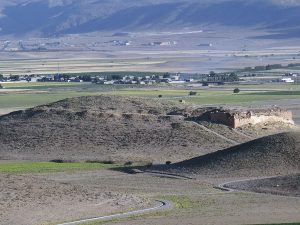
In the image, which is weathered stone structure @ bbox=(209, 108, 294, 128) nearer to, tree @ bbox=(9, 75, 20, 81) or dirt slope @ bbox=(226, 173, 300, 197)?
dirt slope @ bbox=(226, 173, 300, 197)

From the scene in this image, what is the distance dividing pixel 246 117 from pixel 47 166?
1091cm

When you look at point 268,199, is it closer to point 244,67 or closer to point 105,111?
point 105,111

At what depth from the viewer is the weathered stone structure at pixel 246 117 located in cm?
5288

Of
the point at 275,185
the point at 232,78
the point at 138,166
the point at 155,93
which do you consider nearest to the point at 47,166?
the point at 138,166

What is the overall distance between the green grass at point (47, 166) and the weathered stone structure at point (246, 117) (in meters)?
7.89

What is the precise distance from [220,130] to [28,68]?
79.5 m

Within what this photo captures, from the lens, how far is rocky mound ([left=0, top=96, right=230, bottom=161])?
49.2 metres

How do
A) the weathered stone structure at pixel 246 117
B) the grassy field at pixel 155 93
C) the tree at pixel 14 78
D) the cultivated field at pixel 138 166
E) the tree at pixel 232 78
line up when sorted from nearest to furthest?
the cultivated field at pixel 138 166 → the weathered stone structure at pixel 246 117 → the grassy field at pixel 155 93 → the tree at pixel 232 78 → the tree at pixel 14 78

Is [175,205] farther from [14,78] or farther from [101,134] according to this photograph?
[14,78]

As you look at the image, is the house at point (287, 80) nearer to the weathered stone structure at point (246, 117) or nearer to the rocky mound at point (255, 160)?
the weathered stone structure at point (246, 117)

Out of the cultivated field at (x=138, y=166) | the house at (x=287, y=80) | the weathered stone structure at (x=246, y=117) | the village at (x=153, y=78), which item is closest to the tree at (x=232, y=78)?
the village at (x=153, y=78)

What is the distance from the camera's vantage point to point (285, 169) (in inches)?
1644

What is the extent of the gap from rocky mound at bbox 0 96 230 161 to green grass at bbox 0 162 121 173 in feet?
4.67

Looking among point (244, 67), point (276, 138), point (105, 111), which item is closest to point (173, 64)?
point (244, 67)
